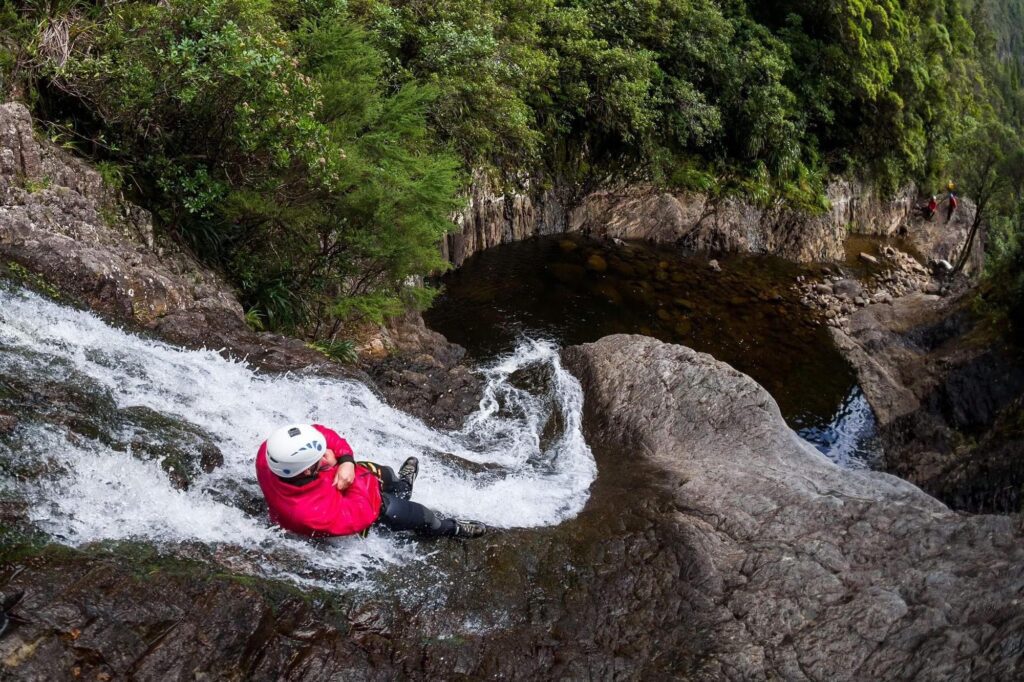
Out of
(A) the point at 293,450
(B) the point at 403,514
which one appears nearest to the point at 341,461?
(A) the point at 293,450

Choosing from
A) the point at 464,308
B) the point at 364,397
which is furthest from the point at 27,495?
the point at 464,308

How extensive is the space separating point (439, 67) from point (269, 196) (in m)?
7.10

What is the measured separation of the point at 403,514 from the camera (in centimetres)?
625

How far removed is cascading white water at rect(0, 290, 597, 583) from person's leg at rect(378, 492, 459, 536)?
198 millimetres

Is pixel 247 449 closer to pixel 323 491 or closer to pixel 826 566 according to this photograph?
pixel 323 491

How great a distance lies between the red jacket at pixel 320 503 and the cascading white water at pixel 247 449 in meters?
0.21

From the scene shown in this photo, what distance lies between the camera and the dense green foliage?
31.2 ft

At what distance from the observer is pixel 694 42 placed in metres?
23.5

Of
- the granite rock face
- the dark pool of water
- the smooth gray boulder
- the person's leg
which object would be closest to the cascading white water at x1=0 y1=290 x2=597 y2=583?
the person's leg

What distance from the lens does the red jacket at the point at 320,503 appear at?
5582 millimetres

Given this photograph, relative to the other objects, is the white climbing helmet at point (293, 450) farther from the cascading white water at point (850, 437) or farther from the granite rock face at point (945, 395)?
the cascading white water at point (850, 437)

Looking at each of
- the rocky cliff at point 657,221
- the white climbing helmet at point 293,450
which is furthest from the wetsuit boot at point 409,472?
the rocky cliff at point 657,221

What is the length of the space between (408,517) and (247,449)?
6.08ft

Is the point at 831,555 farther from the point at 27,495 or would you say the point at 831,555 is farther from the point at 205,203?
the point at 205,203
